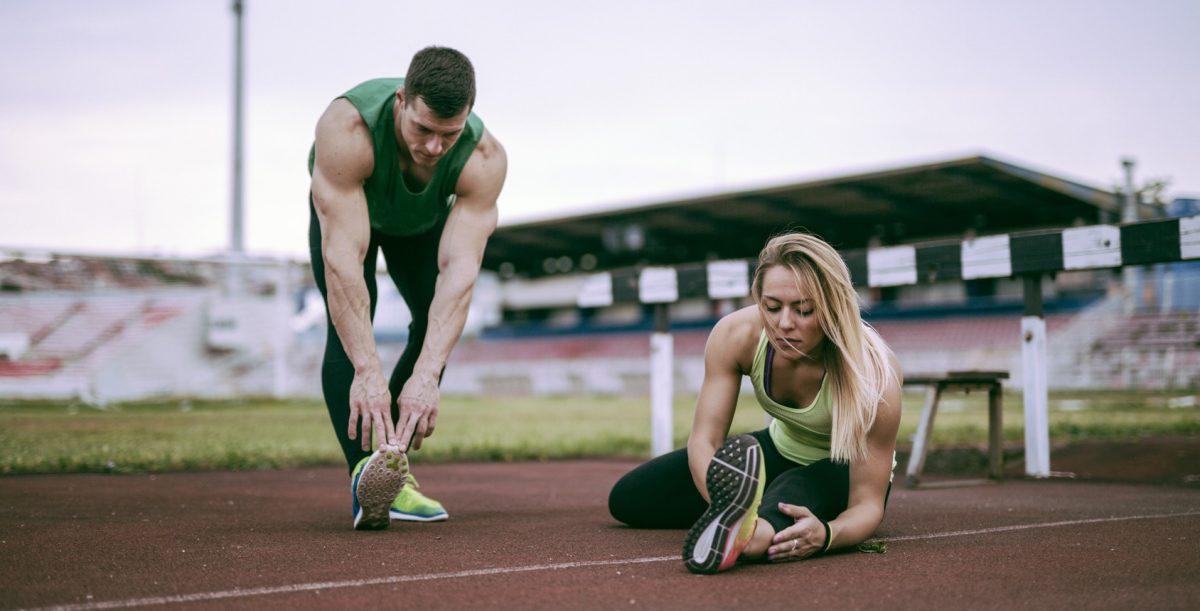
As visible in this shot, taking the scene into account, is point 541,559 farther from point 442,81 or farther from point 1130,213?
point 1130,213

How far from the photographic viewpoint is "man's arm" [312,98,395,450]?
12.3 feet

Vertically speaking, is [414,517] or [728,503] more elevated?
[728,503]

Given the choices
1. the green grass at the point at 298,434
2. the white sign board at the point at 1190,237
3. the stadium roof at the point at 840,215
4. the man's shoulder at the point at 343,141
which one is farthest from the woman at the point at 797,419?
the stadium roof at the point at 840,215

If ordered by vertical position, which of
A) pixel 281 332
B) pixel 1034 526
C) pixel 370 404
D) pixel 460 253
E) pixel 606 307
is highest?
pixel 606 307

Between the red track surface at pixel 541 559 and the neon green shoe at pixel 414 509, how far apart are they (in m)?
0.10

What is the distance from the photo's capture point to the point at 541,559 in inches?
123

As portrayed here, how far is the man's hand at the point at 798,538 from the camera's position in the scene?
3029mm

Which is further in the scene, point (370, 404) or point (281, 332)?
point (281, 332)

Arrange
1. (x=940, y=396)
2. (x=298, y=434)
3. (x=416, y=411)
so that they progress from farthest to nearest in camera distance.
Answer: (x=298, y=434) → (x=940, y=396) → (x=416, y=411)

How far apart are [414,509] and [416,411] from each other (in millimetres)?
651

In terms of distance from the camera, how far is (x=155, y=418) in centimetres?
1248

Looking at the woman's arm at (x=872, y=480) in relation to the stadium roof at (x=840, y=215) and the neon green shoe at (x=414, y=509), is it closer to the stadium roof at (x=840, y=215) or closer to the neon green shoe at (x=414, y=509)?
the neon green shoe at (x=414, y=509)

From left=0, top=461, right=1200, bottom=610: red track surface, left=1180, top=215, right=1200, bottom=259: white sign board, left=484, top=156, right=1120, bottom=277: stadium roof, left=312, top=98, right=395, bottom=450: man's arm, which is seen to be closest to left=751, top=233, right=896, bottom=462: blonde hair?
left=0, top=461, right=1200, bottom=610: red track surface

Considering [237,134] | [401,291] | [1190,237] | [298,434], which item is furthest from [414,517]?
[237,134]
